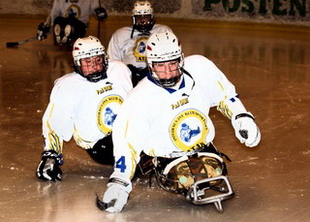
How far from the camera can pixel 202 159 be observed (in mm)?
4195

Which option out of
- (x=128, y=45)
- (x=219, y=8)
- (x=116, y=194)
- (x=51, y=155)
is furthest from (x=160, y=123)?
(x=219, y=8)

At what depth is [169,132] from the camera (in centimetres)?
420

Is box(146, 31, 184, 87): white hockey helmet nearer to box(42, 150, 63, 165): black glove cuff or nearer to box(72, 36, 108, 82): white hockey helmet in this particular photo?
box(72, 36, 108, 82): white hockey helmet

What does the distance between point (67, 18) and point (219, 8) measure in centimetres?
354

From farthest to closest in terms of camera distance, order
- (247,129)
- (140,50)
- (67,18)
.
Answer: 1. (67,18)
2. (140,50)
3. (247,129)

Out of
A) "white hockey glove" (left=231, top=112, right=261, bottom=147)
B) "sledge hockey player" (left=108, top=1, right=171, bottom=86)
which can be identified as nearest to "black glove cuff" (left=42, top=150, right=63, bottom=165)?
"white hockey glove" (left=231, top=112, right=261, bottom=147)

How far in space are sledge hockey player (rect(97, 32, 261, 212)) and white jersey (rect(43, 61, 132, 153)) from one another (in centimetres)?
52

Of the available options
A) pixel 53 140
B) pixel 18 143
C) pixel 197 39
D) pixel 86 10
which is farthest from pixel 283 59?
pixel 53 140

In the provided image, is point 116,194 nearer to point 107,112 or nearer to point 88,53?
point 107,112

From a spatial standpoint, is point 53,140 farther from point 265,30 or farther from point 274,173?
point 265,30

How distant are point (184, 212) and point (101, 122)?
880 millimetres

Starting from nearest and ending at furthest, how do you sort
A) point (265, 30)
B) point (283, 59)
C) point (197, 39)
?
1. point (283, 59)
2. point (197, 39)
3. point (265, 30)

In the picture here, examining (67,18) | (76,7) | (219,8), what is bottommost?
(219,8)

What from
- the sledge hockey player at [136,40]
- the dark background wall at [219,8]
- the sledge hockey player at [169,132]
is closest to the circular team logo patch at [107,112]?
the sledge hockey player at [169,132]
